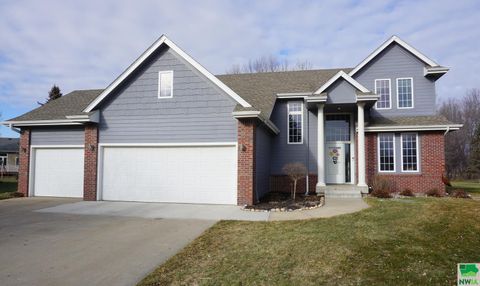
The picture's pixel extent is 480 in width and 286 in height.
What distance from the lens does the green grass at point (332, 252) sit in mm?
5258

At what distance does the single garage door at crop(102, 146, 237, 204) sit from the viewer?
1294 cm

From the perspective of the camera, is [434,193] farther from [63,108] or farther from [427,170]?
[63,108]

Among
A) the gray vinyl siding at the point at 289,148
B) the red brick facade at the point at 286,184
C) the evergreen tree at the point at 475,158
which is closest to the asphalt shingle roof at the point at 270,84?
the gray vinyl siding at the point at 289,148

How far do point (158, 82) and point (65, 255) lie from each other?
8500mm

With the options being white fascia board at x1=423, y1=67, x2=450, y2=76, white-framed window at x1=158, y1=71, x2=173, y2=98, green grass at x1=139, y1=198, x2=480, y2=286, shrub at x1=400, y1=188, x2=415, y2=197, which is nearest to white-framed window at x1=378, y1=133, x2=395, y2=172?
shrub at x1=400, y1=188, x2=415, y2=197

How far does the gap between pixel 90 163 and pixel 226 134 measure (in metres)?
6.06

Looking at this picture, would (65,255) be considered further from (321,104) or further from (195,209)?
(321,104)

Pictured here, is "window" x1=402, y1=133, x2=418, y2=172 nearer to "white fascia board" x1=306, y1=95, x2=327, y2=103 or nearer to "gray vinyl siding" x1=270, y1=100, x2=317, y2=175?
"gray vinyl siding" x1=270, y1=100, x2=317, y2=175

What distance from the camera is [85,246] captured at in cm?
711

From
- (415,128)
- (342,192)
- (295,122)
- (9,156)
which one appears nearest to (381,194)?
(342,192)

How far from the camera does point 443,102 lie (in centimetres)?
5069

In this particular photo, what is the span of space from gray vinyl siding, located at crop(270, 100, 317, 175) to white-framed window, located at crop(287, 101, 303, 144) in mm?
158

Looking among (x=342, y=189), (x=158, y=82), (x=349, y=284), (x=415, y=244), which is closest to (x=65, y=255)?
(x=349, y=284)

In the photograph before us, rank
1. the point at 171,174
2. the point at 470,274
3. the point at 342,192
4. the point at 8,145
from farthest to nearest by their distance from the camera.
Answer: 1. the point at 8,145
2. the point at 342,192
3. the point at 171,174
4. the point at 470,274
